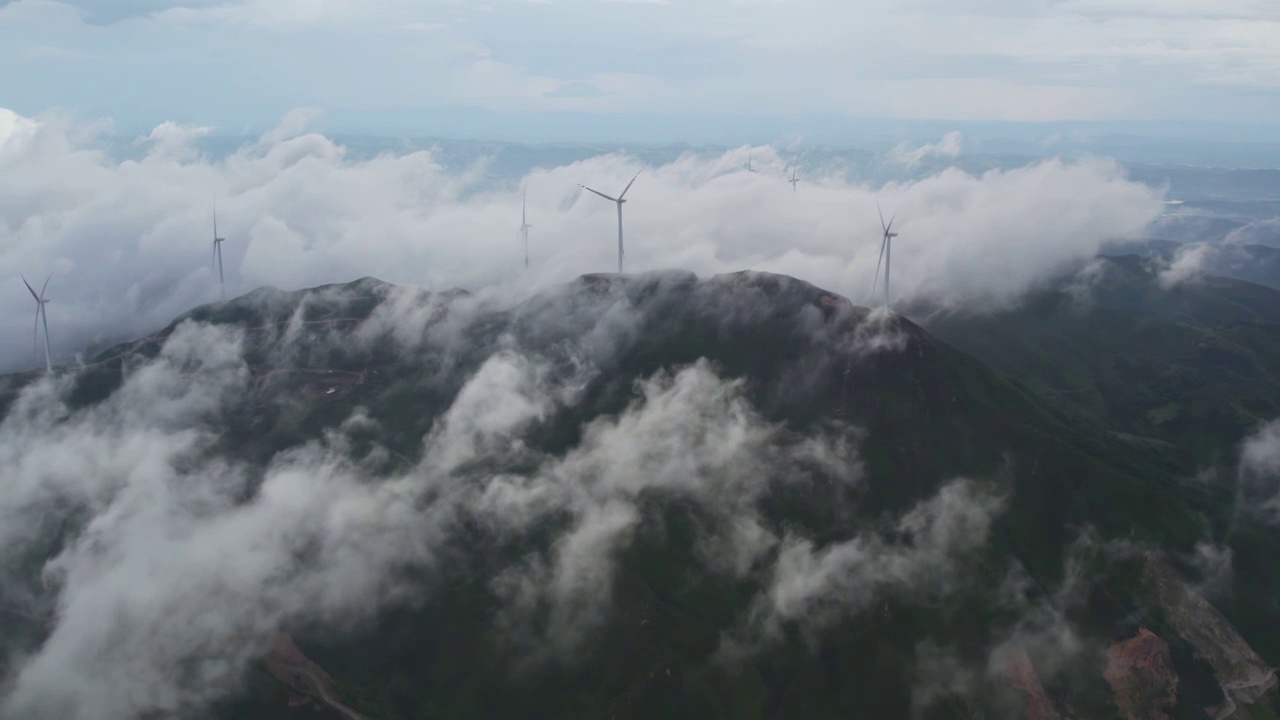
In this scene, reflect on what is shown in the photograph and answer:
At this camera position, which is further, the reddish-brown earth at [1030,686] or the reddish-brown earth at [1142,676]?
the reddish-brown earth at [1142,676]

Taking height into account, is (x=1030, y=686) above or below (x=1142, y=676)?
below

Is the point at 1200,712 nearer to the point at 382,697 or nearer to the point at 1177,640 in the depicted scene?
the point at 1177,640

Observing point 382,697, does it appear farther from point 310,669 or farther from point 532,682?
point 532,682

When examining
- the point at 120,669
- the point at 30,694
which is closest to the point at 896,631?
the point at 120,669

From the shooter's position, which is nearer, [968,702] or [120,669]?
[968,702]

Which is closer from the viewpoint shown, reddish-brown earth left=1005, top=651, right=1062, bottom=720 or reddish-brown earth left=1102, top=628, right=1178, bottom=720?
reddish-brown earth left=1005, top=651, right=1062, bottom=720

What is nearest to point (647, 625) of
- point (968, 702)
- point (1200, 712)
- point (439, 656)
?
point (439, 656)

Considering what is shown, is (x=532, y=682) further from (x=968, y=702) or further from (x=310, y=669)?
(x=968, y=702)

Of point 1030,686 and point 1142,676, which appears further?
point 1142,676

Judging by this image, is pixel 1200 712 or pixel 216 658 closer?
pixel 1200 712
